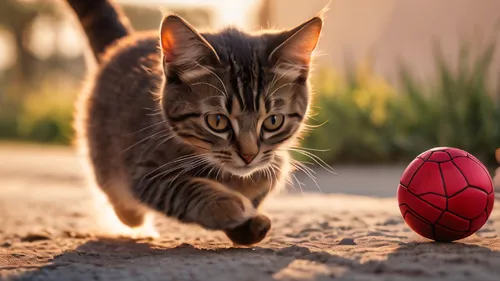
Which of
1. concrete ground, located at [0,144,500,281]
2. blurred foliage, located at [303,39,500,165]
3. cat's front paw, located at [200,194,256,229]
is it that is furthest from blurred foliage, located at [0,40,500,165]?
cat's front paw, located at [200,194,256,229]

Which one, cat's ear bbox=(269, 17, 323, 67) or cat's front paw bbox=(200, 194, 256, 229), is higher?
cat's ear bbox=(269, 17, 323, 67)

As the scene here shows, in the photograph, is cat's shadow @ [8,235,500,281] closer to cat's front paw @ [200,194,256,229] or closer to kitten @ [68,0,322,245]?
cat's front paw @ [200,194,256,229]

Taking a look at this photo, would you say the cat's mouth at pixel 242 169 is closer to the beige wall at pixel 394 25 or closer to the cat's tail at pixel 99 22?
the cat's tail at pixel 99 22

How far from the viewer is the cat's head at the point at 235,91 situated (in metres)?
3.13

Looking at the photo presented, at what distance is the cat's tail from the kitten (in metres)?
0.96

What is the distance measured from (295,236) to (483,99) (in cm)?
563

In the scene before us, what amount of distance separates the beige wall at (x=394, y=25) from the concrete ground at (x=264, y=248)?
5.70 m

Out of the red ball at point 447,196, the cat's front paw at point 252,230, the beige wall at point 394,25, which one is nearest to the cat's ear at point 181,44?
the cat's front paw at point 252,230

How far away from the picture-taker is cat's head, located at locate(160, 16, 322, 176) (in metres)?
3.13

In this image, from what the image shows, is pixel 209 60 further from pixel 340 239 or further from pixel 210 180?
pixel 340 239

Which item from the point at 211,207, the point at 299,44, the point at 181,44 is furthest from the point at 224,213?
the point at 299,44

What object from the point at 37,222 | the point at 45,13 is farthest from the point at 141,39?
the point at 45,13

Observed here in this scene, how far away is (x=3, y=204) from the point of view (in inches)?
237

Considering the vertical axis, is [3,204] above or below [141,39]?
below
